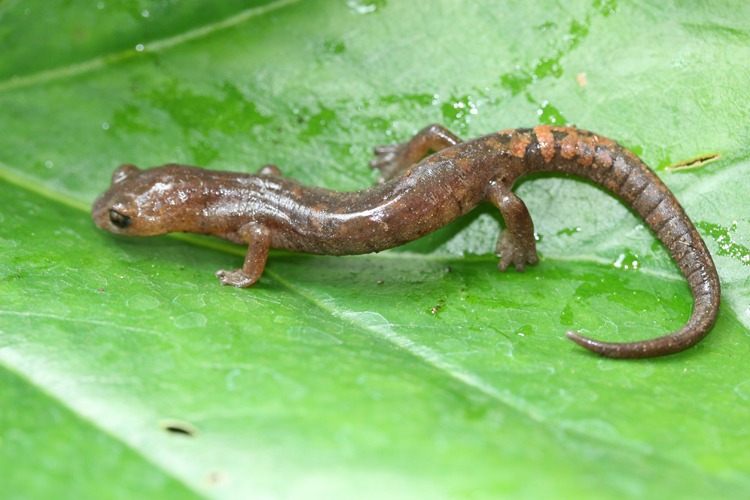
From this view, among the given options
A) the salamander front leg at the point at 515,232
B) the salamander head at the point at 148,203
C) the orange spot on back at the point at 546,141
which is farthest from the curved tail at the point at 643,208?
the salamander head at the point at 148,203

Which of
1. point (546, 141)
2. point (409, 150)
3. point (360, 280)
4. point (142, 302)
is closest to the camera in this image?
point (142, 302)

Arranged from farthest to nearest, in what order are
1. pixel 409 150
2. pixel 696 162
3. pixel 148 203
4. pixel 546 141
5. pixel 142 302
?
pixel 409 150, pixel 148 203, pixel 546 141, pixel 696 162, pixel 142 302

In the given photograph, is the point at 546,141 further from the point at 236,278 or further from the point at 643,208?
the point at 236,278

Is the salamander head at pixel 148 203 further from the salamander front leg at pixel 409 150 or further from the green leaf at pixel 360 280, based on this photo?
the salamander front leg at pixel 409 150

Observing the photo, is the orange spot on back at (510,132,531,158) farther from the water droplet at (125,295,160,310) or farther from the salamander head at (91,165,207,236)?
the water droplet at (125,295,160,310)

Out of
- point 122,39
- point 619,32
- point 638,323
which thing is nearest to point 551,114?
point 619,32

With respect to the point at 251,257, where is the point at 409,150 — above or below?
above

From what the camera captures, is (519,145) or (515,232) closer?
(515,232)

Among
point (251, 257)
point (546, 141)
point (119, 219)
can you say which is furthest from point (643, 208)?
point (119, 219)
